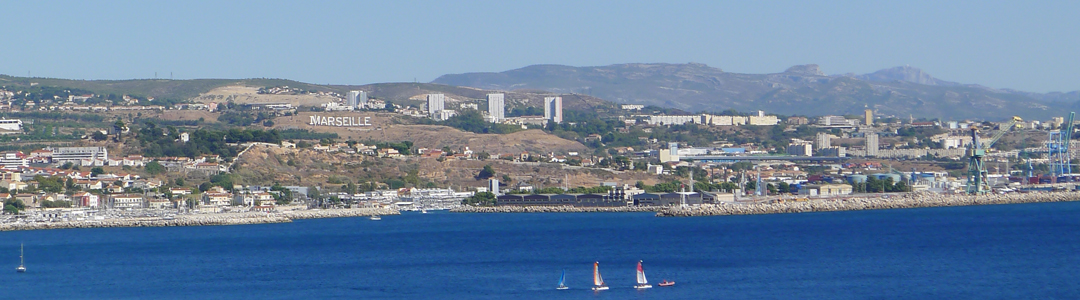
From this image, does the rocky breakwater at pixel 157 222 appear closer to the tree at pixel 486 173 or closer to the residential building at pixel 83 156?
the residential building at pixel 83 156

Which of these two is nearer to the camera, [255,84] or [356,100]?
[356,100]

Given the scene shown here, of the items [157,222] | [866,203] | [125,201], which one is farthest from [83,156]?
[866,203]

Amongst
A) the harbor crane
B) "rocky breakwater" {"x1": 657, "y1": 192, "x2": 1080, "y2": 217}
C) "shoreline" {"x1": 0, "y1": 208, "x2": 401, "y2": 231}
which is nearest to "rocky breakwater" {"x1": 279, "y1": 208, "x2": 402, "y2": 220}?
"shoreline" {"x1": 0, "y1": 208, "x2": 401, "y2": 231}

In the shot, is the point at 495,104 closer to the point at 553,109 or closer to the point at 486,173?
the point at 553,109

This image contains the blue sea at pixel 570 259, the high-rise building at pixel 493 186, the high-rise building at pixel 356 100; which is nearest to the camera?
the blue sea at pixel 570 259

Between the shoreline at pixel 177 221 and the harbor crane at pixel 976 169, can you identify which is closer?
the shoreline at pixel 177 221

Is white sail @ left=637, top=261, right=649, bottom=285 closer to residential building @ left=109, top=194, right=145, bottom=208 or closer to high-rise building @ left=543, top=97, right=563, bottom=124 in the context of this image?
residential building @ left=109, top=194, right=145, bottom=208

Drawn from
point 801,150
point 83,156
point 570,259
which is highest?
point 83,156

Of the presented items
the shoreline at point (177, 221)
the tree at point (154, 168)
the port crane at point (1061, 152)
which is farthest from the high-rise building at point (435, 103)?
the shoreline at point (177, 221)
